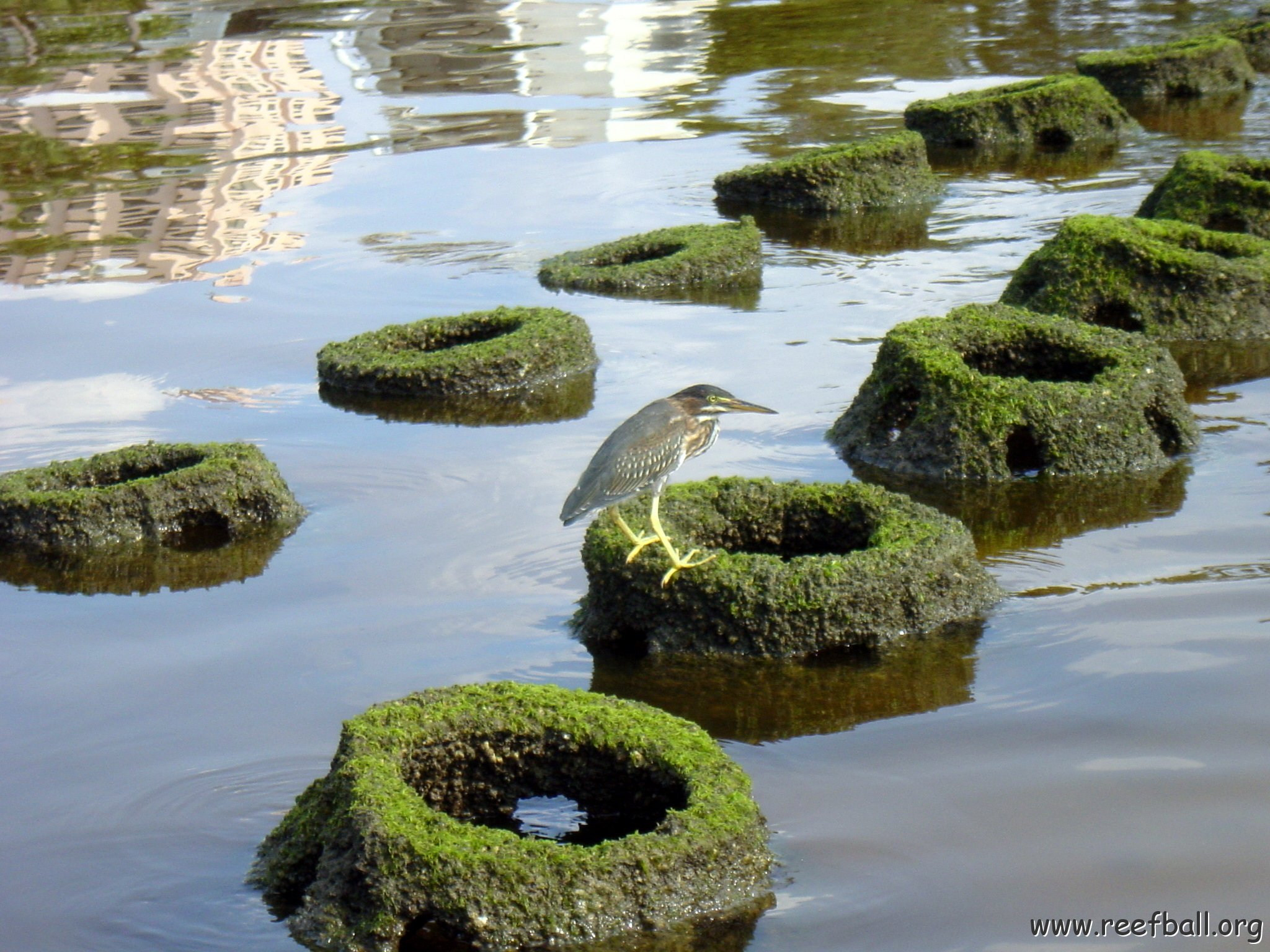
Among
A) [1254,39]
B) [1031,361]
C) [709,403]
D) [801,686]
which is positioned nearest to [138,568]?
[709,403]

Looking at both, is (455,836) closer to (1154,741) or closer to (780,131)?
(1154,741)

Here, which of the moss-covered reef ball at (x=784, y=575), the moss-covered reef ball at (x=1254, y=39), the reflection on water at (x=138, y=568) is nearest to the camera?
the moss-covered reef ball at (x=784, y=575)

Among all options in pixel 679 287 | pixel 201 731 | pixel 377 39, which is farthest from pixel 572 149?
pixel 201 731

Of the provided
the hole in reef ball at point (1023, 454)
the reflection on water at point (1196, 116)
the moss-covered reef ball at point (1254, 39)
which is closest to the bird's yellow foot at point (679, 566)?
the hole in reef ball at point (1023, 454)

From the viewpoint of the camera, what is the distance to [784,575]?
18.1ft

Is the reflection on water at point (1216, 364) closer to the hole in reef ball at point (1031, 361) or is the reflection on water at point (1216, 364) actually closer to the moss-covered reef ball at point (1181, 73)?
the hole in reef ball at point (1031, 361)

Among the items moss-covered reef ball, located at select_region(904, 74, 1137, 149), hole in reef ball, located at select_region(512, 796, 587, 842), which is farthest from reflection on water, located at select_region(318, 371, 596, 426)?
moss-covered reef ball, located at select_region(904, 74, 1137, 149)

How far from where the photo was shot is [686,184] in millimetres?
14031

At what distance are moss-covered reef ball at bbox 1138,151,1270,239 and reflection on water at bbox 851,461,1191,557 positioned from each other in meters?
3.67

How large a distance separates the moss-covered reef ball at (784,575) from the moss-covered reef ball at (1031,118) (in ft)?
32.0

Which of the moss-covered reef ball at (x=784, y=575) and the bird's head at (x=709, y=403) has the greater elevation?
the bird's head at (x=709, y=403)

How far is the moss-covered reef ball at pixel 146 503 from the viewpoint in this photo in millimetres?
7051

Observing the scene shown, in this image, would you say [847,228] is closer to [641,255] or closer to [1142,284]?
[641,255]

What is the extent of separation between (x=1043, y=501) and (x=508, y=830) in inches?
142
